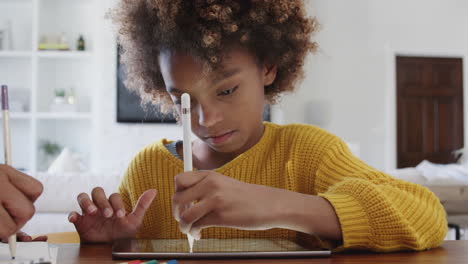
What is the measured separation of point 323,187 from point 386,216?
0.74 feet

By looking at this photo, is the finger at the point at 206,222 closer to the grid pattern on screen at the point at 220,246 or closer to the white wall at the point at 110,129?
the grid pattern on screen at the point at 220,246

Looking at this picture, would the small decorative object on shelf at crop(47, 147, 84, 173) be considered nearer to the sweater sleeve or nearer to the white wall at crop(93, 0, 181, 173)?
the white wall at crop(93, 0, 181, 173)

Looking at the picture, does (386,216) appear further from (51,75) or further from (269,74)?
(51,75)

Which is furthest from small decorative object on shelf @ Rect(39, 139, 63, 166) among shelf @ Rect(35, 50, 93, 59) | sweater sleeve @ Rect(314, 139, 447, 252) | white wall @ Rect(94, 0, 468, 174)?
sweater sleeve @ Rect(314, 139, 447, 252)

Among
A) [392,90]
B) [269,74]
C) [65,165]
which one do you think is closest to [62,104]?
[65,165]

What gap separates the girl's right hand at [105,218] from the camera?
2.50 feet

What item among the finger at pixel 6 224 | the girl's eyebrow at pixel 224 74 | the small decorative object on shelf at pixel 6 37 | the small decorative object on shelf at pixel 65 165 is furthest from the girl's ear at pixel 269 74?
the small decorative object on shelf at pixel 6 37

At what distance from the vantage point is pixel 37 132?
4.73m

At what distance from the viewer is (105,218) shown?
813 millimetres

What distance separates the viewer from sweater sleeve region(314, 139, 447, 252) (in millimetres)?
659

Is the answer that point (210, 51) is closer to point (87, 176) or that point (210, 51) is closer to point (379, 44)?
point (87, 176)

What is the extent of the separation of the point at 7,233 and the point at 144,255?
0.48 feet

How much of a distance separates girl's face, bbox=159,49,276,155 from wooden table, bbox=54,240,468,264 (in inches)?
9.4

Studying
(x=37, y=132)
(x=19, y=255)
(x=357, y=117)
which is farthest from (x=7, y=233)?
(x=357, y=117)
